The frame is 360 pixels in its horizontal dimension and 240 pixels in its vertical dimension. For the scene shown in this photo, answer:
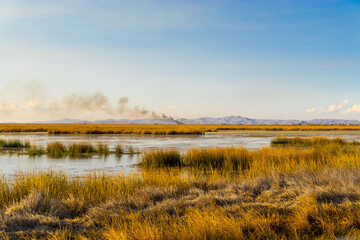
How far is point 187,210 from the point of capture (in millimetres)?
7078

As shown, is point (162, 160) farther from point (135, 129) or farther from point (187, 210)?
point (135, 129)

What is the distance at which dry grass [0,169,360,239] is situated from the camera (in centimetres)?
604

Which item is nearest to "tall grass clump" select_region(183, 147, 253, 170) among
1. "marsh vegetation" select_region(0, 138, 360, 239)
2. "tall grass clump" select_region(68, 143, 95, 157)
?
"marsh vegetation" select_region(0, 138, 360, 239)

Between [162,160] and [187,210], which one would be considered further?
[162,160]

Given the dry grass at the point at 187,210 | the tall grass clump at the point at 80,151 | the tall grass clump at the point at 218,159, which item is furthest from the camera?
the tall grass clump at the point at 80,151

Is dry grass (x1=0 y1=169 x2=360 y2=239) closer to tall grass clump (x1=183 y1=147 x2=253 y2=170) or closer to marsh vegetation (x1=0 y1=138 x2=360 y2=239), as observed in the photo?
marsh vegetation (x1=0 y1=138 x2=360 y2=239)

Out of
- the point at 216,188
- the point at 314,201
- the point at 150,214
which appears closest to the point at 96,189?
the point at 150,214

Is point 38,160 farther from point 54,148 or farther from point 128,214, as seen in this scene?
point 128,214

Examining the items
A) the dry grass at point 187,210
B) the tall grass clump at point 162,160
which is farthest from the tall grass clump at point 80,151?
the dry grass at point 187,210

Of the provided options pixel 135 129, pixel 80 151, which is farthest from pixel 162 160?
pixel 135 129

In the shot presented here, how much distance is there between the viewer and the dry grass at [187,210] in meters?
6.04

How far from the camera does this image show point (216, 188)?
361 inches

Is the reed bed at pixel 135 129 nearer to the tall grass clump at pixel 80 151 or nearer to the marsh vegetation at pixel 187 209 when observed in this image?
the tall grass clump at pixel 80 151

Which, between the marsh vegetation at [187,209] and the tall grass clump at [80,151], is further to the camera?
the tall grass clump at [80,151]
